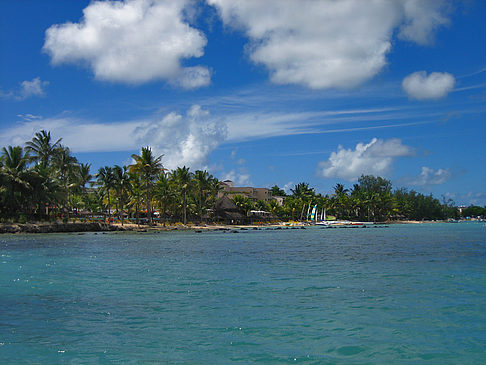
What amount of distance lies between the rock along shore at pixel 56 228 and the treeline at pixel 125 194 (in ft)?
5.12

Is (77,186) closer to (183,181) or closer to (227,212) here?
(183,181)

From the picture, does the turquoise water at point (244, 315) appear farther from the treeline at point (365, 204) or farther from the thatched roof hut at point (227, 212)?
the treeline at point (365, 204)

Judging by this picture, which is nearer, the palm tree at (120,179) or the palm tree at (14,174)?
the palm tree at (14,174)

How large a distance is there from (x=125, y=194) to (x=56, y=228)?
61.3 ft

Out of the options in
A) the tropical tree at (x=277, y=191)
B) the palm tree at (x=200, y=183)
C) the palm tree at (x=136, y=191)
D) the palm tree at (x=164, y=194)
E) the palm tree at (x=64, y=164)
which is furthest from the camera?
the tropical tree at (x=277, y=191)

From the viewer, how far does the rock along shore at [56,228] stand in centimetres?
4866

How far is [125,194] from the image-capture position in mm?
70625

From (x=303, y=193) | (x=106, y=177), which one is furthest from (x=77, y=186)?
(x=303, y=193)

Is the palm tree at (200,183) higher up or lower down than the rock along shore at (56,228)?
higher up

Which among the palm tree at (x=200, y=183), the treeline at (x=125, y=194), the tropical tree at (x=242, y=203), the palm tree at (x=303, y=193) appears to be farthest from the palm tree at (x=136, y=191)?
the palm tree at (x=303, y=193)

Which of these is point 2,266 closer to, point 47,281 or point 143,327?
point 47,281

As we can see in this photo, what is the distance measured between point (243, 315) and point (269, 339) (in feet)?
6.21

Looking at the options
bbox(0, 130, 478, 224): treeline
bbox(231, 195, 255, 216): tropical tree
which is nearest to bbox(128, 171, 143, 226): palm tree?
bbox(0, 130, 478, 224): treeline

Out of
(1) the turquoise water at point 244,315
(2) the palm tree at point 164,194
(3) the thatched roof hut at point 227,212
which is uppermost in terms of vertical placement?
(2) the palm tree at point 164,194
